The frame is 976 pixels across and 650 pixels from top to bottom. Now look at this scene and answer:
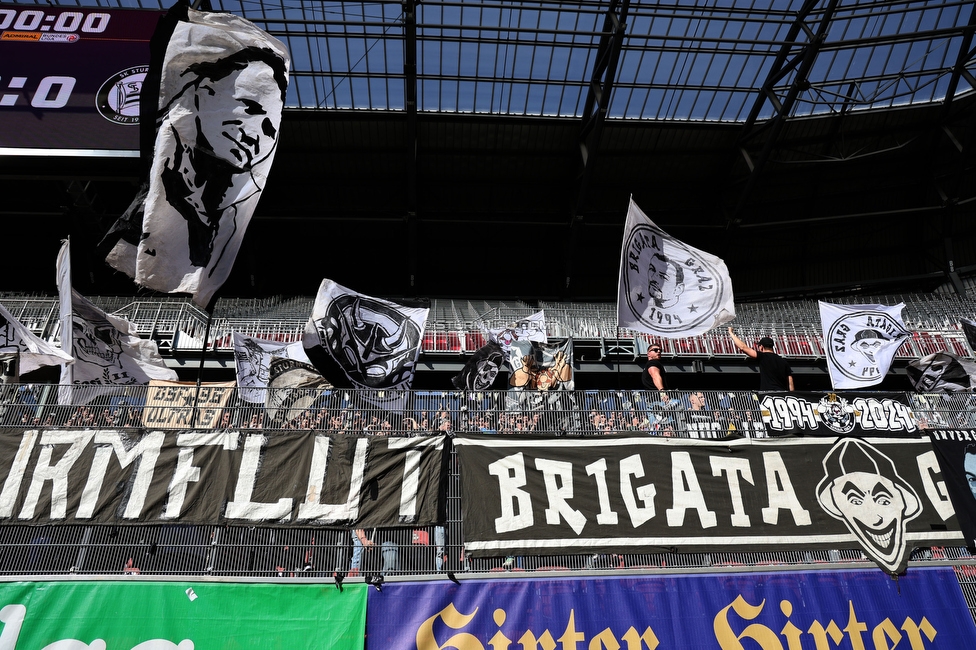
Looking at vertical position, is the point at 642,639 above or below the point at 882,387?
below

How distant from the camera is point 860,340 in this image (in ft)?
48.9

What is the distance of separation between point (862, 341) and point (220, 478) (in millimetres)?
13136

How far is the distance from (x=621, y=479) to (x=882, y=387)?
74.7 ft

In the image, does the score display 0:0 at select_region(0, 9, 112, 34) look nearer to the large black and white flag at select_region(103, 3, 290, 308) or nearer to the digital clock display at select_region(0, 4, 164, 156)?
the digital clock display at select_region(0, 4, 164, 156)

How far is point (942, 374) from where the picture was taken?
51.6 ft

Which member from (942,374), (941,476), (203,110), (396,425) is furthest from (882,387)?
(203,110)

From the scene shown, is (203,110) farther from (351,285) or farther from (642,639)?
(351,285)

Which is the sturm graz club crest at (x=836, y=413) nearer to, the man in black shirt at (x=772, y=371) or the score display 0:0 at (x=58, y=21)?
the man in black shirt at (x=772, y=371)

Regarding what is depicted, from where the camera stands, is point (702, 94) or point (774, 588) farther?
point (702, 94)

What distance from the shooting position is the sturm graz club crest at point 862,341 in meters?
14.5

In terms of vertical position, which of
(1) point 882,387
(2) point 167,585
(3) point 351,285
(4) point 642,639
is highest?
(3) point 351,285

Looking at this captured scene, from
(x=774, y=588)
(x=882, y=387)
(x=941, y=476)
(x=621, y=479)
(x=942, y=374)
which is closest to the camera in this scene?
(x=774, y=588)

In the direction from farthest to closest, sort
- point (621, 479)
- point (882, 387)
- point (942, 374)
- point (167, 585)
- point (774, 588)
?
point (882, 387), point (942, 374), point (621, 479), point (774, 588), point (167, 585)

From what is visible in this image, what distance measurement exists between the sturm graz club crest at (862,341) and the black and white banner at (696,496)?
18.4ft
